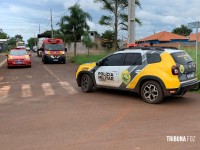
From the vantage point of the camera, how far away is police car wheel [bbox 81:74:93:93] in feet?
34.6

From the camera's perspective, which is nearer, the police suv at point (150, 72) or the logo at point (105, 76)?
the police suv at point (150, 72)

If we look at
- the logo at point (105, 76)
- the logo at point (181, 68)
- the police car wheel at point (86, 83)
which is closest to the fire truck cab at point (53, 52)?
the police car wheel at point (86, 83)

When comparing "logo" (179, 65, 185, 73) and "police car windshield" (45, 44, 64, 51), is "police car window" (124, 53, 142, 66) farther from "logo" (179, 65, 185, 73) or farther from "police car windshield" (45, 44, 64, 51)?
"police car windshield" (45, 44, 64, 51)

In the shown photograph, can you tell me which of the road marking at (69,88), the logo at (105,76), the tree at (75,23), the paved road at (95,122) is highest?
the tree at (75,23)

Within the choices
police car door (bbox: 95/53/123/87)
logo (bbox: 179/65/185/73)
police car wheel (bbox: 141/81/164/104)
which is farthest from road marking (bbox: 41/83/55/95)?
logo (bbox: 179/65/185/73)

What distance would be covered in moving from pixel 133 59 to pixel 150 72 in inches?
34.4

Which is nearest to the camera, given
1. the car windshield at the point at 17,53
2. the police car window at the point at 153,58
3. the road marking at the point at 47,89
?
the police car window at the point at 153,58

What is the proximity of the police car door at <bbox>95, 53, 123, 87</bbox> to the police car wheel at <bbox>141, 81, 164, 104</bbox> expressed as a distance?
107cm

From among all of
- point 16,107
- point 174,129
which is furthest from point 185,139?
point 16,107

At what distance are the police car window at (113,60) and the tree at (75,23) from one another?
23748mm

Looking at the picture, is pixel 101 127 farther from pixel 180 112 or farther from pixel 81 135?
pixel 180 112

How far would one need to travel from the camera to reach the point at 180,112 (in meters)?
7.66

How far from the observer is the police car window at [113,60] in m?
9.71

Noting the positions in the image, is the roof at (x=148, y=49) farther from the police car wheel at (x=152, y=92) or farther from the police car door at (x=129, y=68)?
the police car wheel at (x=152, y=92)
